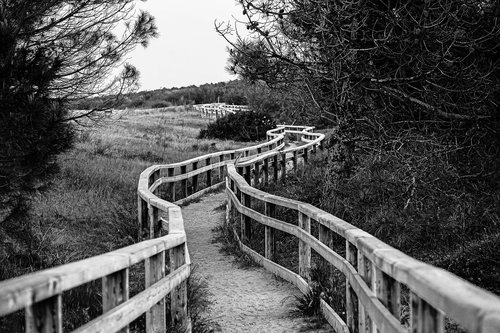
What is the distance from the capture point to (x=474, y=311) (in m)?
1.87

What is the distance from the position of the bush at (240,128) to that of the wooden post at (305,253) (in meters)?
25.3

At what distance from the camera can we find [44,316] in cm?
254

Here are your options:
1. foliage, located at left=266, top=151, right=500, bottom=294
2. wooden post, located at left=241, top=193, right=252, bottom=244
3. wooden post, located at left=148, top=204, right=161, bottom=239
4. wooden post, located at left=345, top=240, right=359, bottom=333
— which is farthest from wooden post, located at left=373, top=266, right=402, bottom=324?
wooden post, located at left=241, top=193, right=252, bottom=244

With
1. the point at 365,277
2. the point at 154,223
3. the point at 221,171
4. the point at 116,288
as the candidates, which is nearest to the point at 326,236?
the point at 365,277

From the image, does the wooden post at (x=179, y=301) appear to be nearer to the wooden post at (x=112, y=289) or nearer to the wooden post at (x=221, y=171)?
the wooden post at (x=112, y=289)

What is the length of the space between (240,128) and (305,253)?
26494mm

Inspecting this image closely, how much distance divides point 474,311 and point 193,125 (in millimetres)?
42229

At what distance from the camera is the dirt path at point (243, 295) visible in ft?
21.1

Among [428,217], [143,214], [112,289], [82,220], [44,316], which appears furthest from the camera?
[82,220]

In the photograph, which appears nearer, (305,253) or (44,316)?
(44,316)

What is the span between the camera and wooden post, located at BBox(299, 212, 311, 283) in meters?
7.20

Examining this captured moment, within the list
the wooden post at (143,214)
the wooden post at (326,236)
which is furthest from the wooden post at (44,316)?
the wooden post at (143,214)

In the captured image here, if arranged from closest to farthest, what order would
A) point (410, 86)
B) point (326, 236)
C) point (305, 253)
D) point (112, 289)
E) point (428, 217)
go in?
point (112, 289), point (326, 236), point (305, 253), point (410, 86), point (428, 217)

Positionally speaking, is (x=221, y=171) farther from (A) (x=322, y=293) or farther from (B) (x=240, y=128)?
(B) (x=240, y=128)
